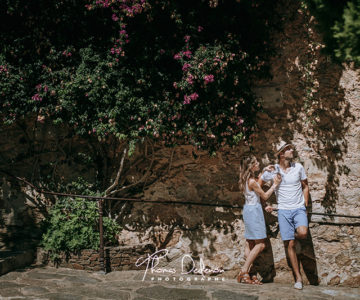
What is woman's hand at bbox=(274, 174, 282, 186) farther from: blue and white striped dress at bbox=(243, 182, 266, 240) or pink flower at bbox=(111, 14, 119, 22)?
pink flower at bbox=(111, 14, 119, 22)

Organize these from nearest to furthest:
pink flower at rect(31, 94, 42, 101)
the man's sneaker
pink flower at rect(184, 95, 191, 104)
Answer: the man's sneaker → pink flower at rect(184, 95, 191, 104) → pink flower at rect(31, 94, 42, 101)

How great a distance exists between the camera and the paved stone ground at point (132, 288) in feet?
14.9

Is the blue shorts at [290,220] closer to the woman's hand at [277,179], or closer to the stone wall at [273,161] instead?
the woman's hand at [277,179]

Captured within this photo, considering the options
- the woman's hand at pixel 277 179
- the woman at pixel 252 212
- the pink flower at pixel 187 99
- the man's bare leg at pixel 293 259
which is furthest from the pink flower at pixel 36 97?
the man's bare leg at pixel 293 259

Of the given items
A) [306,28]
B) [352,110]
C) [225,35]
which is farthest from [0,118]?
[352,110]

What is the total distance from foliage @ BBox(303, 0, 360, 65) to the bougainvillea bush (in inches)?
64.8

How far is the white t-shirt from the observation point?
5.17 m

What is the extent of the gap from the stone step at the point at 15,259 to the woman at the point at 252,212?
3121 mm

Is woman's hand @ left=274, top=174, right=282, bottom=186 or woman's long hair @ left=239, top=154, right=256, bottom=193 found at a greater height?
woman's long hair @ left=239, top=154, right=256, bottom=193

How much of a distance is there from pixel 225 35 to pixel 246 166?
1.91 m

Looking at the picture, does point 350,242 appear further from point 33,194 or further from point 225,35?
point 33,194

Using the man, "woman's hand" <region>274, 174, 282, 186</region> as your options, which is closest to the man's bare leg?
the man

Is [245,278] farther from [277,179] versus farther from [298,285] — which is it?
[277,179]

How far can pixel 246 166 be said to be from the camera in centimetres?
533
